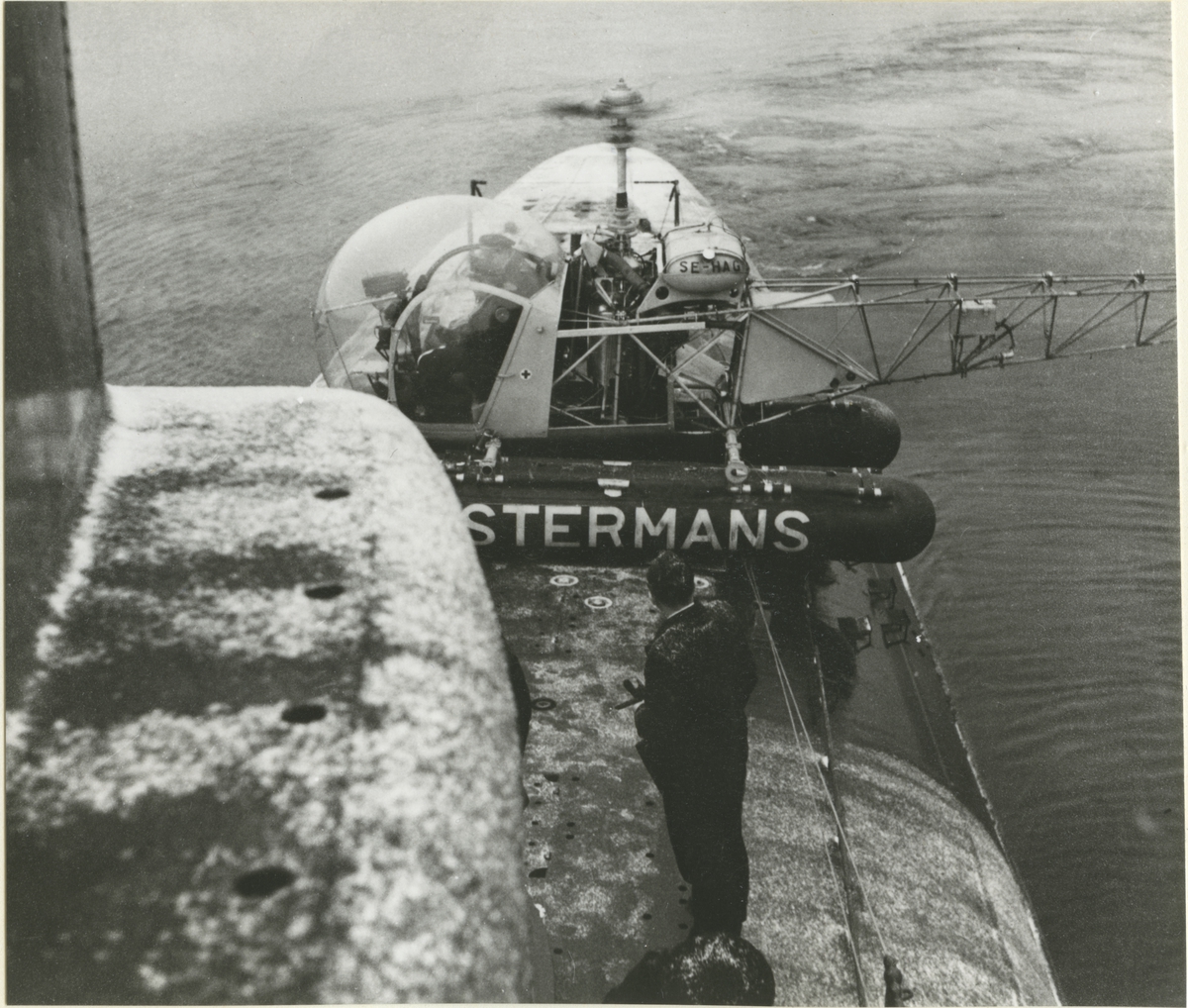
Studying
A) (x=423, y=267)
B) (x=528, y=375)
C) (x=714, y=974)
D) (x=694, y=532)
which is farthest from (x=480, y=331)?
(x=714, y=974)

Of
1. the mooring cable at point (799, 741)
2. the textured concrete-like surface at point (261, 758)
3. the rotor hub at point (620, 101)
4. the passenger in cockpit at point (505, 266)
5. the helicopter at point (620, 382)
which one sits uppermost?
the textured concrete-like surface at point (261, 758)

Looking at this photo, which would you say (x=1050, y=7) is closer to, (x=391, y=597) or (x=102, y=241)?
(x=102, y=241)

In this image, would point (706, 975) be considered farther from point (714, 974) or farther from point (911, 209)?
point (911, 209)

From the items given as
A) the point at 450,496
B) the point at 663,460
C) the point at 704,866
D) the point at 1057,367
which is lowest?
the point at 1057,367

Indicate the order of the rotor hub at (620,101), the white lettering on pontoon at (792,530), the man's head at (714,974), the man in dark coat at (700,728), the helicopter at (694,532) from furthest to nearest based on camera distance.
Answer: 1. the rotor hub at (620,101)
2. the white lettering on pontoon at (792,530)
3. the helicopter at (694,532)
4. the man in dark coat at (700,728)
5. the man's head at (714,974)

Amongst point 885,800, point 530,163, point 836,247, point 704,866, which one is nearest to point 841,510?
point 885,800

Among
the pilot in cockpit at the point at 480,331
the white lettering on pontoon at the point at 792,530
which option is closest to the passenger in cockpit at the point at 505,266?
the pilot in cockpit at the point at 480,331

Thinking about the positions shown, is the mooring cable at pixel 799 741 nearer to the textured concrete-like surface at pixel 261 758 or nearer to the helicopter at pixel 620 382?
the helicopter at pixel 620 382
